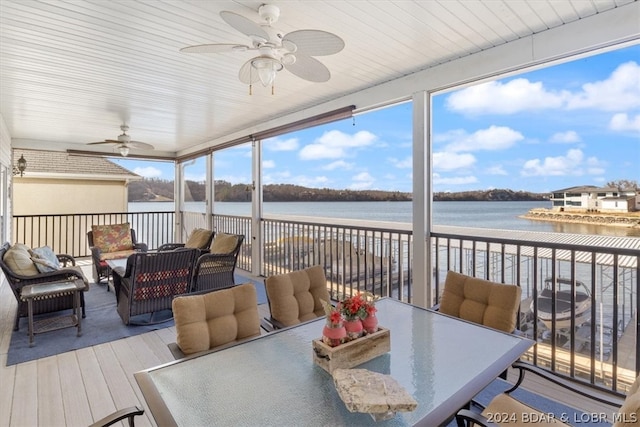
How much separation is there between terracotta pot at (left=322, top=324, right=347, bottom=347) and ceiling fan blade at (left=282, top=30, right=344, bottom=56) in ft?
5.14

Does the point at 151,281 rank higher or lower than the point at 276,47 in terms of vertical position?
lower

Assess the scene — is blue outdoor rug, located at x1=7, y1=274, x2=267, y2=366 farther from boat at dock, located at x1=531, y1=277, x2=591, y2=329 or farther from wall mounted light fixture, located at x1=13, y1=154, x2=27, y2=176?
wall mounted light fixture, located at x1=13, y1=154, x2=27, y2=176

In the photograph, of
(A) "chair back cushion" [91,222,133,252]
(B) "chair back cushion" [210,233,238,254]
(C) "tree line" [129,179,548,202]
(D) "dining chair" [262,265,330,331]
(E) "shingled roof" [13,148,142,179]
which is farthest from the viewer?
(E) "shingled roof" [13,148,142,179]

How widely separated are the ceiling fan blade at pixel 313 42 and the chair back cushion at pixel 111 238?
5.36m

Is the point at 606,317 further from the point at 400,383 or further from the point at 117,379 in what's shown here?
the point at 117,379

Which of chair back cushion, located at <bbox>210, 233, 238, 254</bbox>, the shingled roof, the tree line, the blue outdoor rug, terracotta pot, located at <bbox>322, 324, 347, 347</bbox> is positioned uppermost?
the shingled roof

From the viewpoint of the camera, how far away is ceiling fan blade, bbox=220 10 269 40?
1693 millimetres

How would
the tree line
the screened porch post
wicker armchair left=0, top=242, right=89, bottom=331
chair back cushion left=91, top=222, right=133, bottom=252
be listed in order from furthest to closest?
chair back cushion left=91, top=222, right=133, bottom=252, the tree line, the screened porch post, wicker armchair left=0, top=242, right=89, bottom=331

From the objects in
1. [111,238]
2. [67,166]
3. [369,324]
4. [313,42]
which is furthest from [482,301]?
[67,166]

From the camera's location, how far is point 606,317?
2.60 metres

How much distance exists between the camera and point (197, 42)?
2.79m

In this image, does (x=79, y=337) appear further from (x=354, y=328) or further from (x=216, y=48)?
(x=354, y=328)

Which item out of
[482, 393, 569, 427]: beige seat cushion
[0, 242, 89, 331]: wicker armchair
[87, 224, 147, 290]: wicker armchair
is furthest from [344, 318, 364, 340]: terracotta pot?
[87, 224, 147, 290]: wicker armchair

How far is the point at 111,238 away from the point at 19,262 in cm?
253
